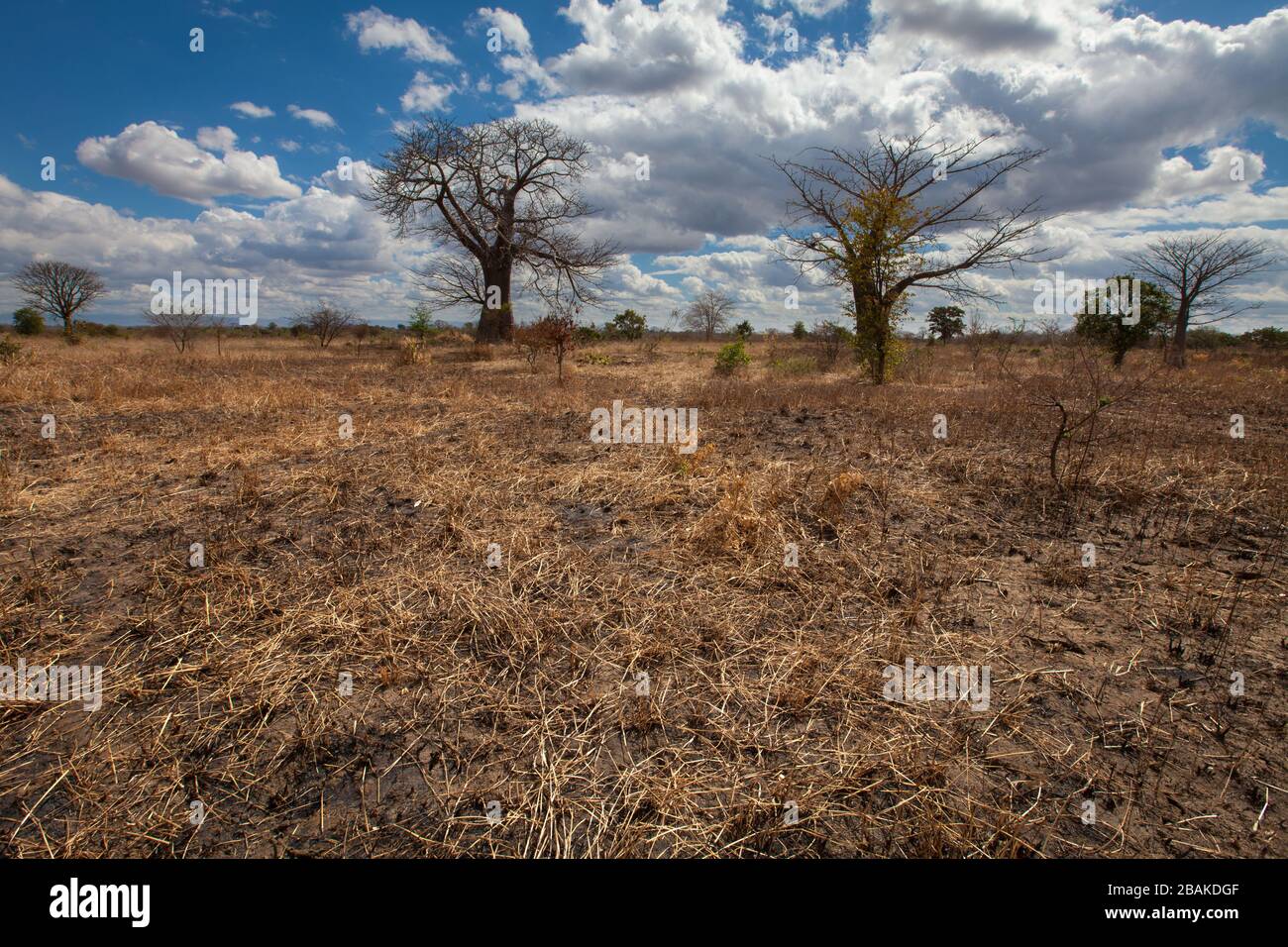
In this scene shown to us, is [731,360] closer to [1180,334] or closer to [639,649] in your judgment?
[639,649]

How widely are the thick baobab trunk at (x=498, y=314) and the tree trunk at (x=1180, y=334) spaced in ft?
76.2

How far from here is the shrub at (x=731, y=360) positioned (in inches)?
623

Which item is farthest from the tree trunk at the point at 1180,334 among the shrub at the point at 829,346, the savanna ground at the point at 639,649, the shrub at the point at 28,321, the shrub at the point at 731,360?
the shrub at the point at 28,321

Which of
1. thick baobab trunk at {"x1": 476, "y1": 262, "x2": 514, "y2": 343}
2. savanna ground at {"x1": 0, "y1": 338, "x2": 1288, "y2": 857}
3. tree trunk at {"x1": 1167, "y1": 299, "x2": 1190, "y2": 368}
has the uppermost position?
thick baobab trunk at {"x1": 476, "y1": 262, "x2": 514, "y2": 343}

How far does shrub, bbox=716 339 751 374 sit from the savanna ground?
9.29 m

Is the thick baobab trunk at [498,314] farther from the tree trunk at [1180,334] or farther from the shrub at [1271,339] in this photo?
the shrub at [1271,339]

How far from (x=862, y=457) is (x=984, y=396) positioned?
6020 millimetres

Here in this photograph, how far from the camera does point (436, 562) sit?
13.4 ft

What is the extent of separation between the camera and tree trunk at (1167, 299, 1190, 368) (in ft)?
61.2

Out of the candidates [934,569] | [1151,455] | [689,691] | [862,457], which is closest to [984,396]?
[1151,455]

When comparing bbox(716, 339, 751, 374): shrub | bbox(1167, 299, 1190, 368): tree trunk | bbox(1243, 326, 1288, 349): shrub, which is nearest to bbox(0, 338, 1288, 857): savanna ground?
bbox(716, 339, 751, 374): shrub

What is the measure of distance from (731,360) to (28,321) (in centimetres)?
4069

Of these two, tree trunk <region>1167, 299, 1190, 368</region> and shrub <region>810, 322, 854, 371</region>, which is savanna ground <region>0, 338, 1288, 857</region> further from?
tree trunk <region>1167, 299, 1190, 368</region>

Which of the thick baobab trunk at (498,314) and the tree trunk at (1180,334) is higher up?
the thick baobab trunk at (498,314)
